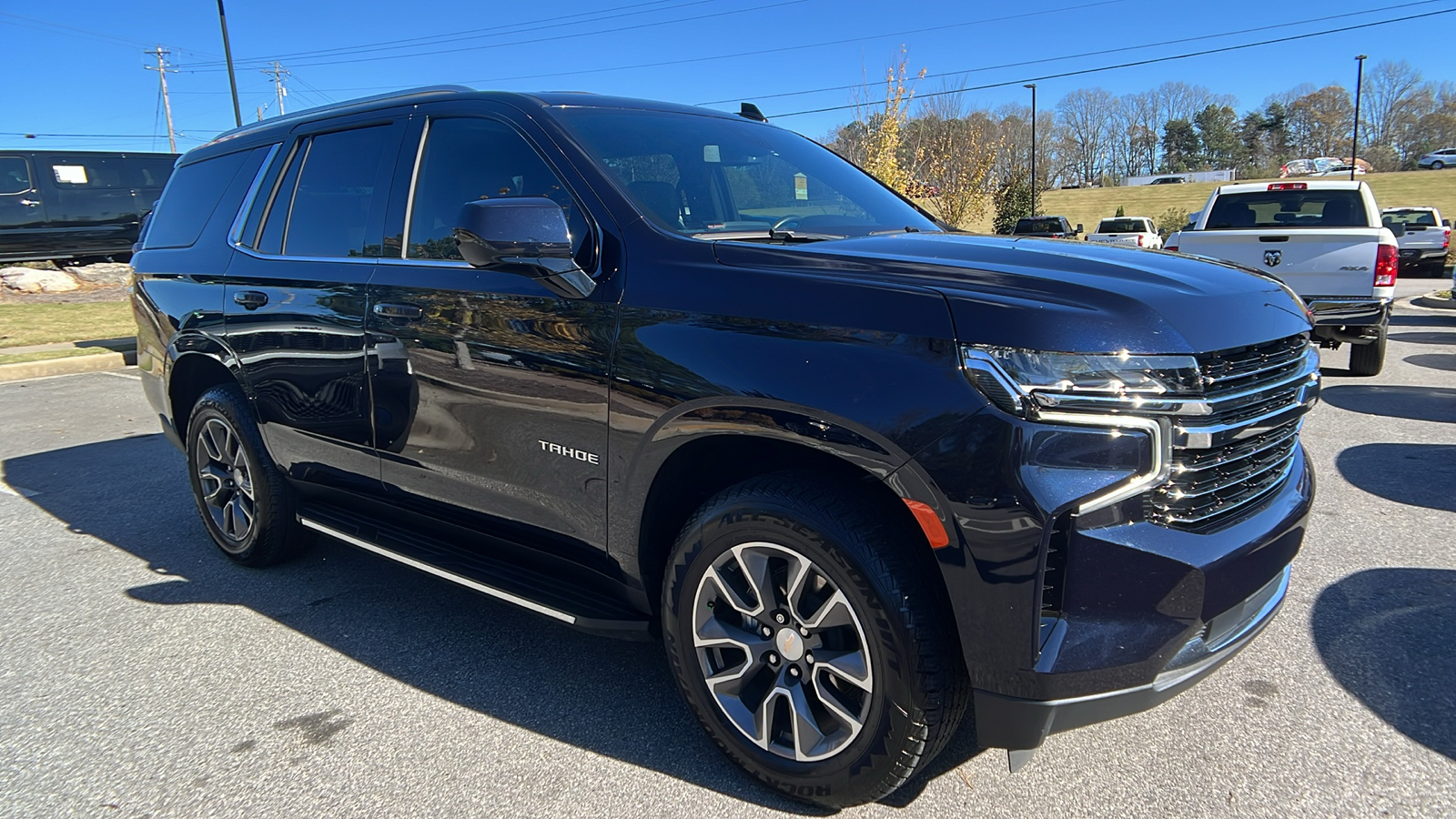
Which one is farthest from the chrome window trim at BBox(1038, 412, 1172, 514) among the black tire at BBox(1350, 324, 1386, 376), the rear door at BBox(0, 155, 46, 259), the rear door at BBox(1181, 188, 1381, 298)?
the rear door at BBox(0, 155, 46, 259)

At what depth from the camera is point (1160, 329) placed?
2066 mm

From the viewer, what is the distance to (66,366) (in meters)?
10.8

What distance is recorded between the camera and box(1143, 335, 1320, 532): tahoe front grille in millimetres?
2072

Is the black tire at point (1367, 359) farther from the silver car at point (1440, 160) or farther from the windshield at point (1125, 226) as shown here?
the silver car at point (1440, 160)

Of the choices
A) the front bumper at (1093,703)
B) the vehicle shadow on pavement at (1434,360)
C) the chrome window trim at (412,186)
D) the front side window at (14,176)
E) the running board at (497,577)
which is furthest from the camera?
the front side window at (14,176)

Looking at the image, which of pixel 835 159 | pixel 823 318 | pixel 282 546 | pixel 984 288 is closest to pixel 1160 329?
pixel 984 288

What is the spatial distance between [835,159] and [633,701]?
8.12 ft

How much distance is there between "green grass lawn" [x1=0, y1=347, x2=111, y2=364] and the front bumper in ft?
40.1

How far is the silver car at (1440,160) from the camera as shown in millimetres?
73625

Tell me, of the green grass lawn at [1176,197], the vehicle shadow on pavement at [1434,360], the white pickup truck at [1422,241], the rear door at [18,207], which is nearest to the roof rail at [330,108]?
the vehicle shadow on pavement at [1434,360]

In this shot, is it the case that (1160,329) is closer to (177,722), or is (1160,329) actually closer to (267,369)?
(177,722)

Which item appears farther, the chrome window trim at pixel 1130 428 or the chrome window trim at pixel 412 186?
the chrome window trim at pixel 412 186

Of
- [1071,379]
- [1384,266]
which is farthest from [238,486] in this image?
[1384,266]

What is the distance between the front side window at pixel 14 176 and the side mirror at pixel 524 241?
2290cm
